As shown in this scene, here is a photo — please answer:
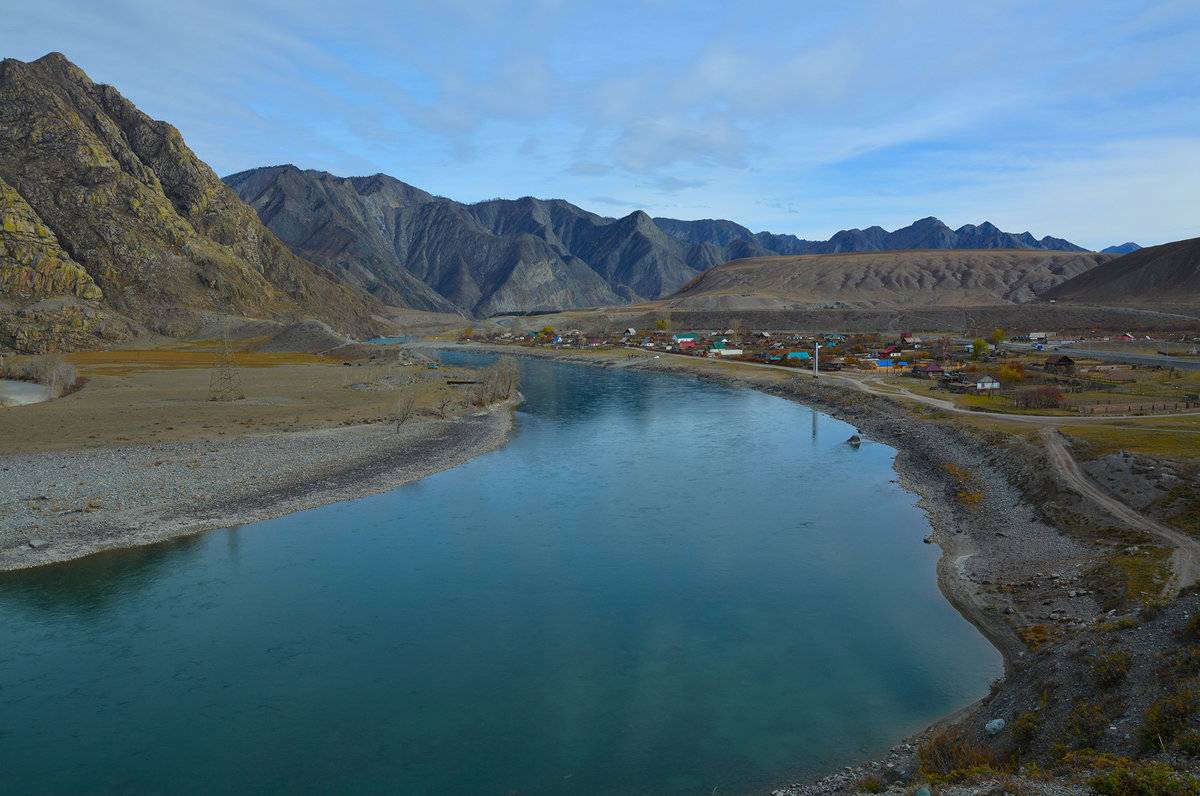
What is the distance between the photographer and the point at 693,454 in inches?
1812

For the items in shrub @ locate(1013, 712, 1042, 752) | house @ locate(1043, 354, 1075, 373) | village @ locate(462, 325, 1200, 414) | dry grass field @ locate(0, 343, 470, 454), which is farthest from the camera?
house @ locate(1043, 354, 1075, 373)

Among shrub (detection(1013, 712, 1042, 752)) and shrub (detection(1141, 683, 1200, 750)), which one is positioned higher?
shrub (detection(1141, 683, 1200, 750))

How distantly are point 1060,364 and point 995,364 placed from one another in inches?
346

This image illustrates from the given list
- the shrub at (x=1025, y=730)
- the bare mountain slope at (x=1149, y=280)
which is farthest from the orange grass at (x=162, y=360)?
the bare mountain slope at (x=1149, y=280)

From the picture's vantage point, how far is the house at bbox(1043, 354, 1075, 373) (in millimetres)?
65562

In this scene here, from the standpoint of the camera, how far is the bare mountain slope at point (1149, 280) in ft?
432

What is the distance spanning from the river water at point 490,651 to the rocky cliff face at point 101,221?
97438 millimetres

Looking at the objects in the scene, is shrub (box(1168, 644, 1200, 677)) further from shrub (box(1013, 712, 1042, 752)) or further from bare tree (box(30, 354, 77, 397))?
bare tree (box(30, 354, 77, 397))

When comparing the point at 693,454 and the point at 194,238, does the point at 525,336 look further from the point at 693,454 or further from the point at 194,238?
the point at 693,454

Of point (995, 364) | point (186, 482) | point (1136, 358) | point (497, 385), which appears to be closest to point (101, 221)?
point (497, 385)

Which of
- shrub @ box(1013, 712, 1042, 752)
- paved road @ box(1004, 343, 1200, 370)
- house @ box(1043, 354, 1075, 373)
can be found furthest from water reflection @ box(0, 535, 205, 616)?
paved road @ box(1004, 343, 1200, 370)

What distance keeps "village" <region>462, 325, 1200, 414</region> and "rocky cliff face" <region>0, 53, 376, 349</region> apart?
6869 cm

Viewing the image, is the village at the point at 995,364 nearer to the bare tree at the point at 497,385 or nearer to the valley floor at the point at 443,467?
the valley floor at the point at 443,467

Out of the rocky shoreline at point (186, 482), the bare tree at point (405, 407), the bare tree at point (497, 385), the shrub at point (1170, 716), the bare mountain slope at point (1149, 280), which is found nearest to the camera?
the shrub at point (1170, 716)
